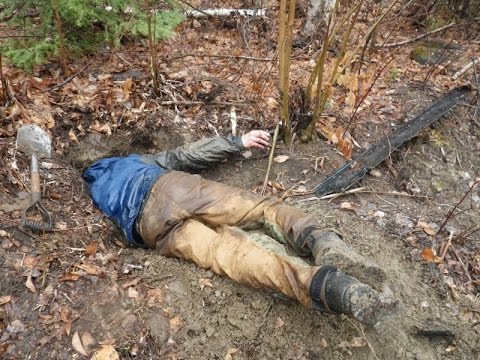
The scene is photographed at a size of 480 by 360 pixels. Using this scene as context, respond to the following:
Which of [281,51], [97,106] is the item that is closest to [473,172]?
[281,51]

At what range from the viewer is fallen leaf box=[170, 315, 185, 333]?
9.37 ft

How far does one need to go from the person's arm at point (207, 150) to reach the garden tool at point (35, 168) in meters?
0.94

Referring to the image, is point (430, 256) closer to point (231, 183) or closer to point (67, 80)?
point (231, 183)

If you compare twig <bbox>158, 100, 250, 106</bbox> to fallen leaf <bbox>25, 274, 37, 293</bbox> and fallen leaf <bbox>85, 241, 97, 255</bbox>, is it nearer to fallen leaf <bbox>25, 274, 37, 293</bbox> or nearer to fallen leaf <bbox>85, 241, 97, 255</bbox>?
fallen leaf <bbox>85, 241, 97, 255</bbox>

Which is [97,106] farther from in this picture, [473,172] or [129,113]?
[473,172]

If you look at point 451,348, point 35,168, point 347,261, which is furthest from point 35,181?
point 451,348

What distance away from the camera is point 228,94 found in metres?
5.10

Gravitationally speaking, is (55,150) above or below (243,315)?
Result: above

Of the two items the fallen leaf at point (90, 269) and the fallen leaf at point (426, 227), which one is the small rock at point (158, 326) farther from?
the fallen leaf at point (426, 227)

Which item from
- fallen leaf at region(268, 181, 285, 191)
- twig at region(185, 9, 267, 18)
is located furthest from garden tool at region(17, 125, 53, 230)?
twig at region(185, 9, 267, 18)

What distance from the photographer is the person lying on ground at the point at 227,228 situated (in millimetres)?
2555

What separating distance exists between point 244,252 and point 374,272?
2.98 feet

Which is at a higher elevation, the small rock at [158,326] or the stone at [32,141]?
the stone at [32,141]

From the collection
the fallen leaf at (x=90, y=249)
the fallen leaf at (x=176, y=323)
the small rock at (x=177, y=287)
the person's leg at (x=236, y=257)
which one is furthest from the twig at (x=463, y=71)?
the fallen leaf at (x=90, y=249)
